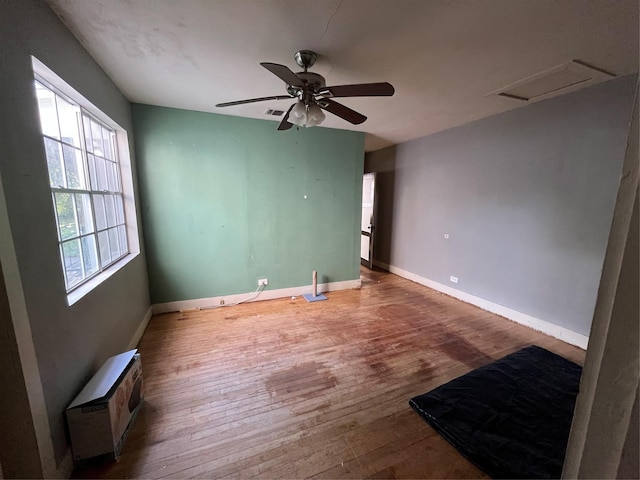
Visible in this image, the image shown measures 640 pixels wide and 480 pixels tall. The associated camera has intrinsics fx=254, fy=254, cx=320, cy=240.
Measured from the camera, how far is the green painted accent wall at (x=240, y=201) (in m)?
3.24

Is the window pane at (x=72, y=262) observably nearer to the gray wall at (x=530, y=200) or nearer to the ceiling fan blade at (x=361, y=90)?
the ceiling fan blade at (x=361, y=90)

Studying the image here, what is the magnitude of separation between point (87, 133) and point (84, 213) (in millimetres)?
697

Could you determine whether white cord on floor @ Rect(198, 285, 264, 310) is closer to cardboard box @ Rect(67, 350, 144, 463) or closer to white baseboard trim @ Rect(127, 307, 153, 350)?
white baseboard trim @ Rect(127, 307, 153, 350)

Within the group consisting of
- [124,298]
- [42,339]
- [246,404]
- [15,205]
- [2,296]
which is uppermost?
[15,205]

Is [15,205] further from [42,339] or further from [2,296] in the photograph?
[42,339]

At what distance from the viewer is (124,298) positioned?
2.43m

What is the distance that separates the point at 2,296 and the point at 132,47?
1932mm

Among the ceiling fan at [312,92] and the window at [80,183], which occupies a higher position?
the ceiling fan at [312,92]

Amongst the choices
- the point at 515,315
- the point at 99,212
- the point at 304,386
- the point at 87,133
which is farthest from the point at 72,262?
the point at 515,315

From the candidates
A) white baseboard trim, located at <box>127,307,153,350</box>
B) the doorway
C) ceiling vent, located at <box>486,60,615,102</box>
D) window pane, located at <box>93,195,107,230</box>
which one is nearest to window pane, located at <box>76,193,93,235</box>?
window pane, located at <box>93,195,107,230</box>

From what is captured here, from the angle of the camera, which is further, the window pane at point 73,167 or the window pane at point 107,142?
the window pane at point 107,142

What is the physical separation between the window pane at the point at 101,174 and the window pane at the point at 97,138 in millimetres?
69

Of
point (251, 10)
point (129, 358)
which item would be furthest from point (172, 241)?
point (251, 10)

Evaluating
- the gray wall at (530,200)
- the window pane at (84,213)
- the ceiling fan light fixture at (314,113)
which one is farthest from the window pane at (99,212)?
the gray wall at (530,200)
